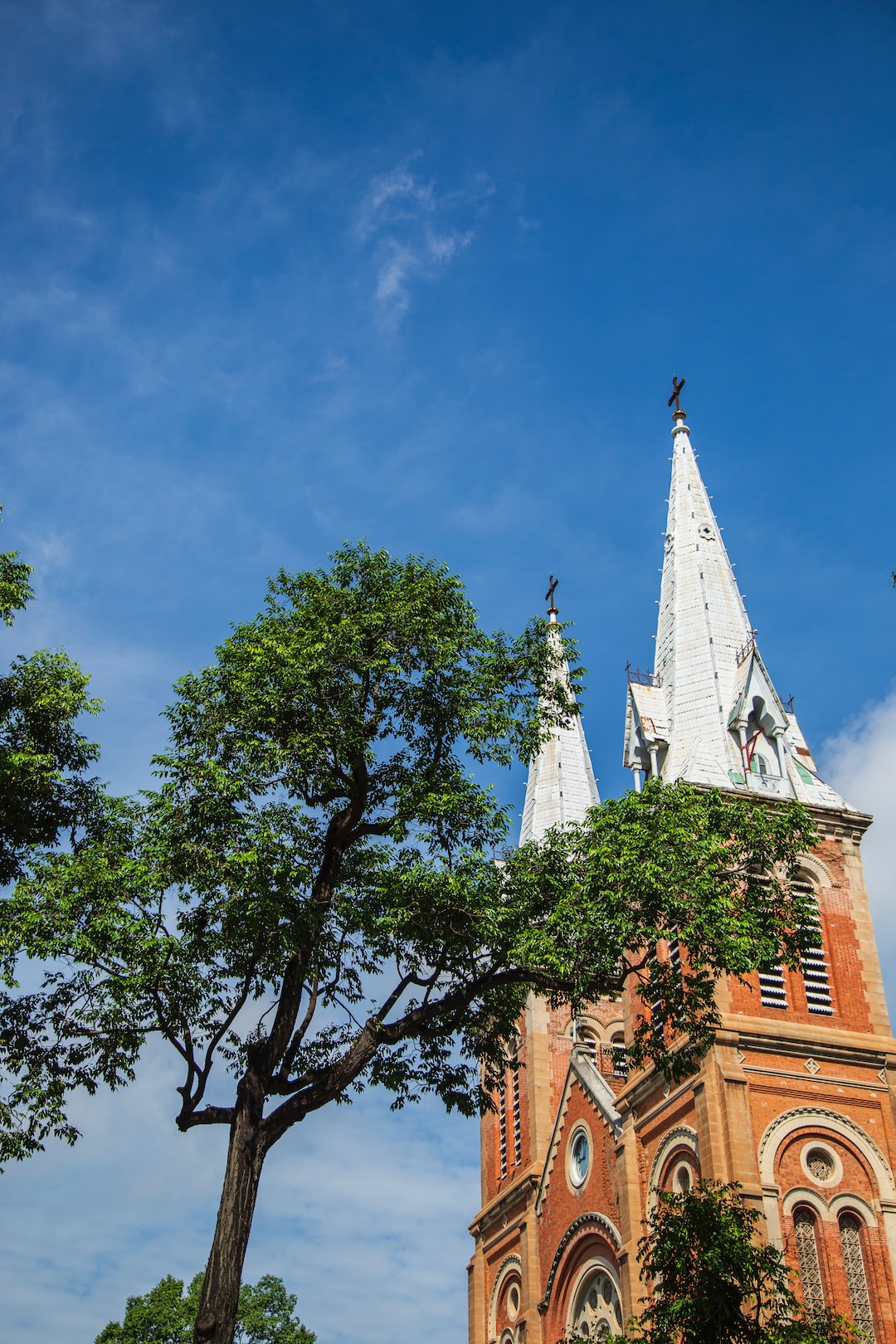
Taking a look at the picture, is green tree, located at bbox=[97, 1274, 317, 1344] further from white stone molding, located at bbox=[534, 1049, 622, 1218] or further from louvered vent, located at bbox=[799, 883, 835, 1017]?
louvered vent, located at bbox=[799, 883, 835, 1017]

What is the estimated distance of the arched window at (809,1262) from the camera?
75.1 ft

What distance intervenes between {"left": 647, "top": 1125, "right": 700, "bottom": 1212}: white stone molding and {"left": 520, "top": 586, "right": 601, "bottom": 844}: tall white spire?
1767 centimetres

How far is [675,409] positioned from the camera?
1670 inches

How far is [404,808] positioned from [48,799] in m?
5.49

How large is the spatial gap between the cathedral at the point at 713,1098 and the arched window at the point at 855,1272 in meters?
0.03

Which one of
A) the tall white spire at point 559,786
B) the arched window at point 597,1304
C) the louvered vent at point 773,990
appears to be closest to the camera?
the louvered vent at point 773,990

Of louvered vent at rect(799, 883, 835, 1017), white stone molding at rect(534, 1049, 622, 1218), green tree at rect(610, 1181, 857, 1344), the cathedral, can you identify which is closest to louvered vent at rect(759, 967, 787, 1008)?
the cathedral

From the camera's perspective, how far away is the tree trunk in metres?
12.7

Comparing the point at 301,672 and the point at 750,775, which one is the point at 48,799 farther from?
the point at 750,775

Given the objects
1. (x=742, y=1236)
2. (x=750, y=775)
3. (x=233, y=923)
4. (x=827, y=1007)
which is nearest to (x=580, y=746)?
(x=750, y=775)

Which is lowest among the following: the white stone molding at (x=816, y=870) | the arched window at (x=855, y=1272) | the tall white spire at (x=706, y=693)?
the arched window at (x=855, y=1272)

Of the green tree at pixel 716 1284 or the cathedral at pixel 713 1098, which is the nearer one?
the green tree at pixel 716 1284


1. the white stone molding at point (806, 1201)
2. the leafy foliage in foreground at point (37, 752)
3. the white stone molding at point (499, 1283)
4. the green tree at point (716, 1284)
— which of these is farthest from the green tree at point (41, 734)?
the white stone molding at point (499, 1283)

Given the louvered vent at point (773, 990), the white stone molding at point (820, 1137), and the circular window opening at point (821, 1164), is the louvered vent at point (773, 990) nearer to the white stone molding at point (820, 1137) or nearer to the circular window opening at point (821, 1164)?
the white stone molding at point (820, 1137)
